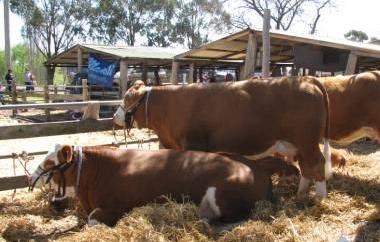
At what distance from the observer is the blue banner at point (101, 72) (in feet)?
63.9

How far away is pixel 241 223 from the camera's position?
4.32m

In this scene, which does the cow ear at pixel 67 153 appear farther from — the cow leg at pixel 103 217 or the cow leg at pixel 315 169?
the cow leg at pixel 315 169

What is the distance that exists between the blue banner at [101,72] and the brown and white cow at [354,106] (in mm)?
14195

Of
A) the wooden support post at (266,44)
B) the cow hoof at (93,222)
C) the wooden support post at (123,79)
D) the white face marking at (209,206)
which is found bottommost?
the cow hoof at (93,222)

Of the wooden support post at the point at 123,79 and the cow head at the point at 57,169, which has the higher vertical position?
the wooden support post at the point at 123,79

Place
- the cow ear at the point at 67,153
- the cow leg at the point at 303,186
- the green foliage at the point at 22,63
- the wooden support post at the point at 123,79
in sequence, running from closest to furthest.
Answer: the cow ear at the point at 67,153
the cow leg at the point at 303,186
the wooden support post at the point at 123,79
the green foliage at the point at 22,63

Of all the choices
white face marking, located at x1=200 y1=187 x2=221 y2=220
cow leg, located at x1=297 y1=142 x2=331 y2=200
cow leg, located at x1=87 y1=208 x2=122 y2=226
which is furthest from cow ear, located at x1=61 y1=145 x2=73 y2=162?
cow leg, located at x1=297 y1=142 x2=331 y2=200

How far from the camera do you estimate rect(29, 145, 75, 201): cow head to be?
4.75m

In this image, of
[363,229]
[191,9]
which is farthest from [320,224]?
[191,9]

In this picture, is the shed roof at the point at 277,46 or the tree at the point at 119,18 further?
the tree at the point at 119,18

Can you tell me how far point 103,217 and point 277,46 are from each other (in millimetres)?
10299

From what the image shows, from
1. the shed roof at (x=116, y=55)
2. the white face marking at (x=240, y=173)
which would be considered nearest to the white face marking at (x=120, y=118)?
the white face marking at (x=240, y=173)

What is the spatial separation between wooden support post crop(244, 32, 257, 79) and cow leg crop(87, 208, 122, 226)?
20.5 ft

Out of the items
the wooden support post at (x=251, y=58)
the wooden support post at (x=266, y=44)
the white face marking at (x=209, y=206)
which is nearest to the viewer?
the white face marking at (x=209, y=206)
